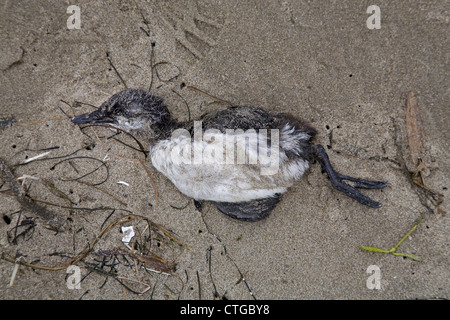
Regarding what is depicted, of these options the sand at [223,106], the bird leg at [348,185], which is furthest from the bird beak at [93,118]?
the bird leg at [348,185]

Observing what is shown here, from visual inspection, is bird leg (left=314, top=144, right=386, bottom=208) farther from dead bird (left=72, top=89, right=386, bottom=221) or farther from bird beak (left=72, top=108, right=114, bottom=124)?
bird beak (left=72, top=108, right=114, bottom=124)

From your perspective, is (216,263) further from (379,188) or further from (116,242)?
(379,188)

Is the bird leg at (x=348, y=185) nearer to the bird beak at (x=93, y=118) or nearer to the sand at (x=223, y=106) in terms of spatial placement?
the sand at (x=223, y=106)

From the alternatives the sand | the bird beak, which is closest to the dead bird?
the bird beak

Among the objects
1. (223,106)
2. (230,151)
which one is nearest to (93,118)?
(223,106)

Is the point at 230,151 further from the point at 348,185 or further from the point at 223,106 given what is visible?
the point at 348,185

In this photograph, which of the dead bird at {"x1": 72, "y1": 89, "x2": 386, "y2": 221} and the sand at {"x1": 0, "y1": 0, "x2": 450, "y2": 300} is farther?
the sand at {"x1": 0, "y1": 0, "x2": 450, "y2": 300}
